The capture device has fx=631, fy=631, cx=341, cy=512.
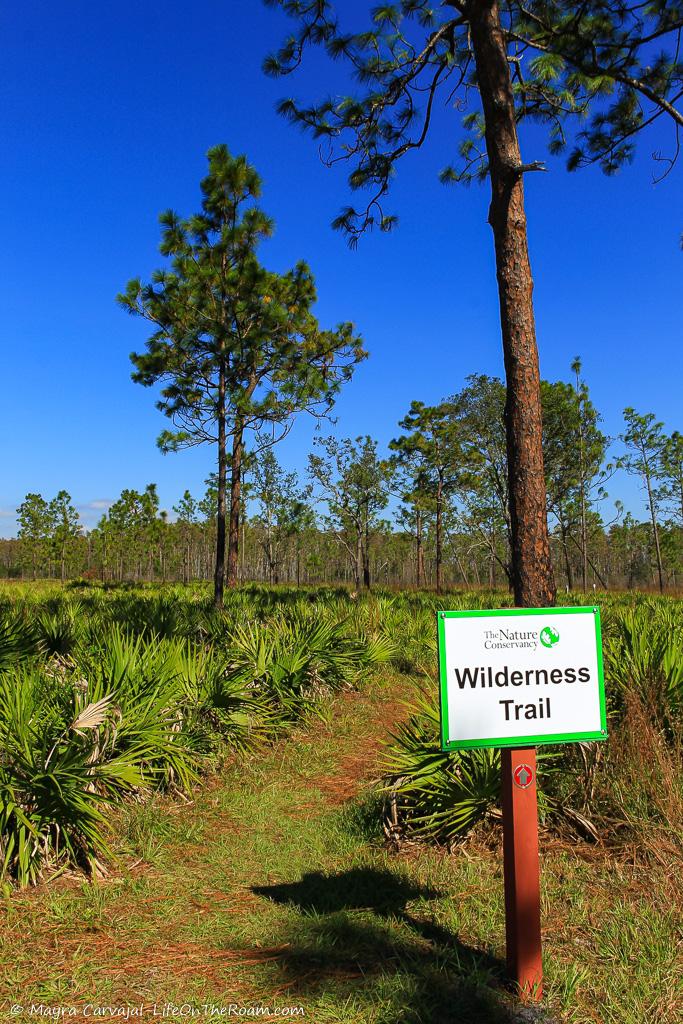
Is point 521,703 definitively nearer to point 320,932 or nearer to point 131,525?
Answer: point 320,932

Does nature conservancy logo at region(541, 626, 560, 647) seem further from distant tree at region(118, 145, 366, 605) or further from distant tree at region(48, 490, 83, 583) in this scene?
distant tree at region(48, 490, 83, 583)

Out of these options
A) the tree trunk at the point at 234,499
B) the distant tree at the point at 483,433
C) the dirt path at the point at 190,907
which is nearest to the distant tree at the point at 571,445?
the distant tree at the point at 483,433

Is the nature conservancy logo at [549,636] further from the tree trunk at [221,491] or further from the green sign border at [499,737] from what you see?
the tree trunk at [221,491]

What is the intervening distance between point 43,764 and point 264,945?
6.20 feet

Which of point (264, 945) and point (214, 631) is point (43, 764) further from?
point (214, 631)

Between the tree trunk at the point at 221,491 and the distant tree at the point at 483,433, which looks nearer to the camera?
the tree trunk at the point at 221,491

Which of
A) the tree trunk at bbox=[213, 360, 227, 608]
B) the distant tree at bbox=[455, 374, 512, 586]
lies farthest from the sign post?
the distant tree at bbox=[455, 374, 512, 586]

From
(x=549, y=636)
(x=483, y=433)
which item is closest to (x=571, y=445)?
(x=483, y=433)

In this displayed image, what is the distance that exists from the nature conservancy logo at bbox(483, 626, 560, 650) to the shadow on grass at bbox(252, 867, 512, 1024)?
56.8 inches

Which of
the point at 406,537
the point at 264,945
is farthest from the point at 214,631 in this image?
the point at 406,537

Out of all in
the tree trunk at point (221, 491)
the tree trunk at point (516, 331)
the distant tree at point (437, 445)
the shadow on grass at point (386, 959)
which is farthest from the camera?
the distant tree at point (437, 445)

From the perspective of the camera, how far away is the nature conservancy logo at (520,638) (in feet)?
9.29

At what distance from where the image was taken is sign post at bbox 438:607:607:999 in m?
2.69

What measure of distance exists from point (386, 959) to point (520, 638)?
1.66 m
